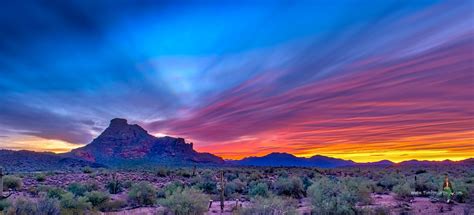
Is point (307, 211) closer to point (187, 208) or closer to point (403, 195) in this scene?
point (187, 208)

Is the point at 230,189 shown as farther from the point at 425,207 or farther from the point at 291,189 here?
the point at 425,207

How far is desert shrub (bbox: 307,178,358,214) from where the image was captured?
70.9 feet

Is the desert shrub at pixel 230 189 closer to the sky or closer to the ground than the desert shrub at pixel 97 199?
closer to the sky

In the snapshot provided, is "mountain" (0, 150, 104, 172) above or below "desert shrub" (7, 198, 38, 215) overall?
above

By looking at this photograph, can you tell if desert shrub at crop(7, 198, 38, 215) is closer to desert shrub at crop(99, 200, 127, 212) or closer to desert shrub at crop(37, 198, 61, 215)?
desert shrub at crop(37, 198, 61, 215)

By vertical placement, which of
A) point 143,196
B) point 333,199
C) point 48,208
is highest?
point 333,199

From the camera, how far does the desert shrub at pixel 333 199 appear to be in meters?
21.6

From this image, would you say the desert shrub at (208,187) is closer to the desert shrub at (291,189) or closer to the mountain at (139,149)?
the desert shrub at (291,189)

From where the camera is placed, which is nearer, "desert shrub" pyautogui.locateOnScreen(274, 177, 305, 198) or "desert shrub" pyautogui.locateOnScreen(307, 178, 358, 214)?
"desert shrub" pyautogui.locateOnScreen(307, 178, 358, 214)

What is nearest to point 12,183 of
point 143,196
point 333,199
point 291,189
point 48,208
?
point 143,196

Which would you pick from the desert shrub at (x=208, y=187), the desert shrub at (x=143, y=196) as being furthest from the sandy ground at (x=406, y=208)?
the desert shrub at (x=208, y=187)

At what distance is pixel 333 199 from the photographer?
21906 mm

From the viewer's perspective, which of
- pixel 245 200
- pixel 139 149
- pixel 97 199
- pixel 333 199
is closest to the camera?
pixel 333 199

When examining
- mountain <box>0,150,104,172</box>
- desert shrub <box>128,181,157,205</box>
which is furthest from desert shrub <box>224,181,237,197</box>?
mountain <box>0,150,104,172</box>
